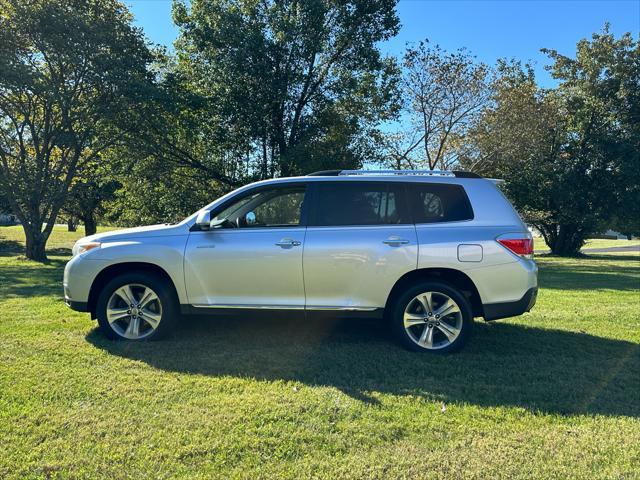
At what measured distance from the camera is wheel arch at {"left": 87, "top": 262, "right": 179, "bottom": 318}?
17.4ft

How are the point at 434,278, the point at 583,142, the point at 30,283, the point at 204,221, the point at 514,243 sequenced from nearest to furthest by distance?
the point at 514,243 < the point at 434,278 < the point at 204,221 < the point at 30,283 < the point at 583,142

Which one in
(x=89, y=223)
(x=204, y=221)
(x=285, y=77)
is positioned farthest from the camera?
(x=89, y=223)

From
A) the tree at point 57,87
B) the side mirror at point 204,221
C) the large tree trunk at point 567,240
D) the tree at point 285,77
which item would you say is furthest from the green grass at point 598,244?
the side mirror at point 204,221

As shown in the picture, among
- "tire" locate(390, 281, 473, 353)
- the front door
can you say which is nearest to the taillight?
"tire" locate(390, 281, 473, 353)

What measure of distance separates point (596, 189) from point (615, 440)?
25671 mm

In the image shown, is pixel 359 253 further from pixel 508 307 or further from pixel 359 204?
pixel 508 307

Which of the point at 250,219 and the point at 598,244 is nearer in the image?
the point at 250,219

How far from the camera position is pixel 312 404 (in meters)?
3.71

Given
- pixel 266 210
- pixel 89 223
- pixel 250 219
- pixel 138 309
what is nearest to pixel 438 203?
pixel 266 210

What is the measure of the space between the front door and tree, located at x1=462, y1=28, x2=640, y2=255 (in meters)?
17.9

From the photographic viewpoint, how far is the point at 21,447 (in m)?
3.04

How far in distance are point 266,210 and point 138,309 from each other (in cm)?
175

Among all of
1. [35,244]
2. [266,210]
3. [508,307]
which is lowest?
[508,307]

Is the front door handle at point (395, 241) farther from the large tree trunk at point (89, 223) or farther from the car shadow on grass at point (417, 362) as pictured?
the large tree trunk at point (89, 223)
